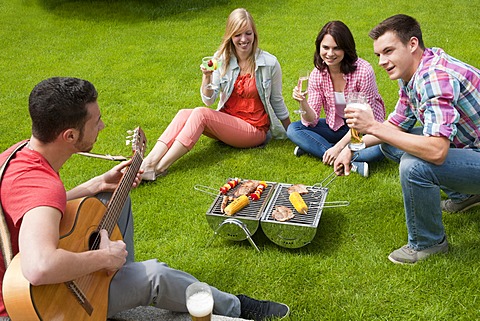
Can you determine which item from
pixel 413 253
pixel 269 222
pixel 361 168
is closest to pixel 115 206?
pixel 269 222

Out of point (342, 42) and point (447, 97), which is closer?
point (447, 97)

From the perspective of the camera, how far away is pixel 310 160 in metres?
5.71

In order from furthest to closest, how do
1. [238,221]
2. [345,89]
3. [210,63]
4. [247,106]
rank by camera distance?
[247,106] → [345,89] → [210,63] → [238,221]

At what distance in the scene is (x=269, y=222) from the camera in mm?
4098

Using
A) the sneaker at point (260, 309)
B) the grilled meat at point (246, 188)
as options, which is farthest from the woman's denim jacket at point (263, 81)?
the sneaker at point (260, 309)

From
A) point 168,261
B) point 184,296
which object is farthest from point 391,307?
point 168,261

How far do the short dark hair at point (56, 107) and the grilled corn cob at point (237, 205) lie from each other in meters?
1.65

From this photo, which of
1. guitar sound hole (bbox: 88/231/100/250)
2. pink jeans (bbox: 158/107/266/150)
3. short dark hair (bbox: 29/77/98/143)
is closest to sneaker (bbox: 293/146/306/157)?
pink jeans (bbox: 158/107/266/150)

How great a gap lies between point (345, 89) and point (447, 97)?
6.57 ft

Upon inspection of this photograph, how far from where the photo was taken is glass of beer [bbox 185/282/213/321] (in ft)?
9.61

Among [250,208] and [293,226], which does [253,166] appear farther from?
[293,226]

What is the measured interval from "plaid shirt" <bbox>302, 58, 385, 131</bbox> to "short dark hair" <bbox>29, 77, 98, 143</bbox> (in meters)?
3.24

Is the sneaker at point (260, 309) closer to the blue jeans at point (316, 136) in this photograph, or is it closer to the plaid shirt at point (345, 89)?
A: the blue jeans at point (316, 136)

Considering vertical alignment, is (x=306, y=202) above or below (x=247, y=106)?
below
